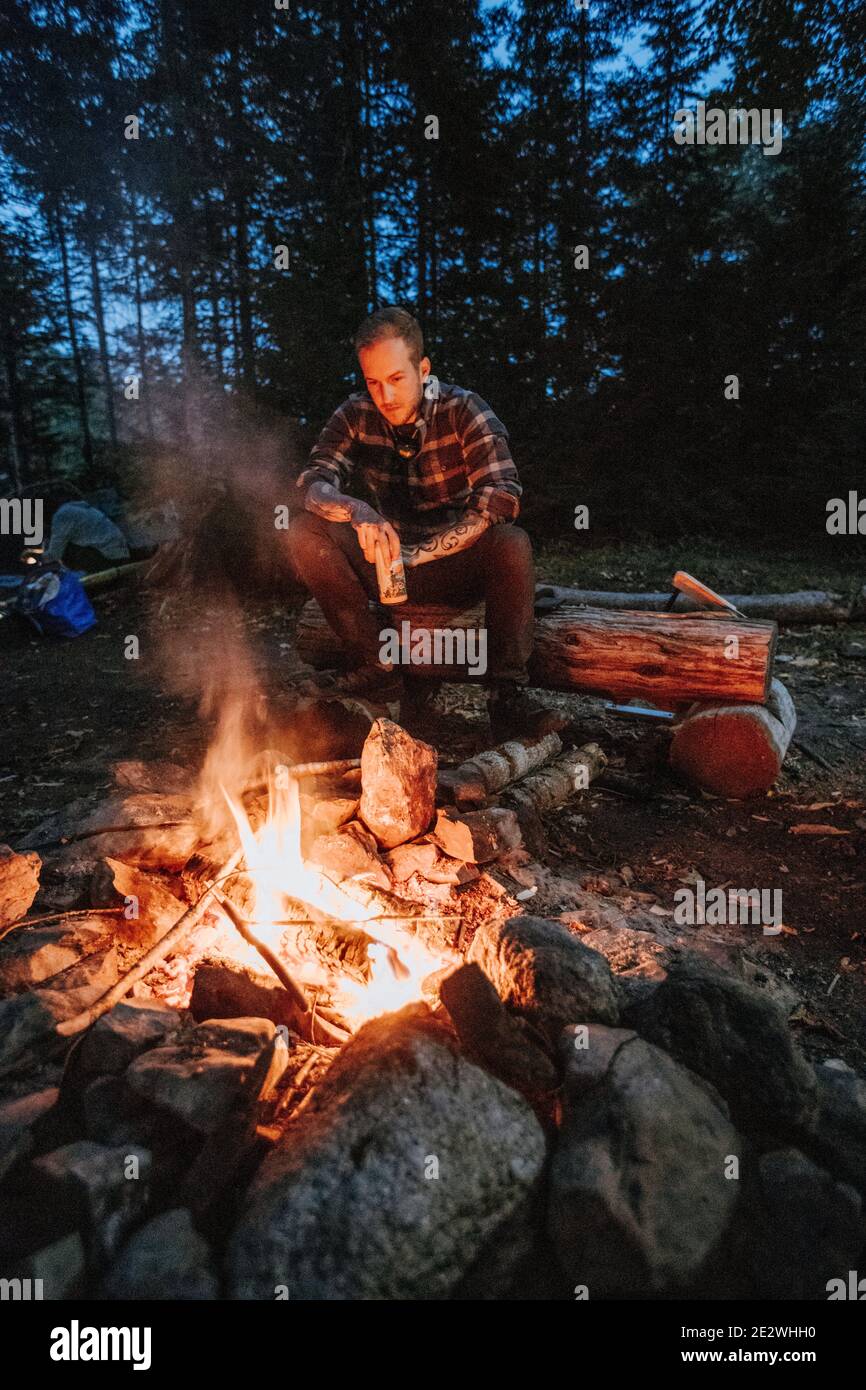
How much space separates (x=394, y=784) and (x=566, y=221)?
1235cm

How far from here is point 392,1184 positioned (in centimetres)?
144

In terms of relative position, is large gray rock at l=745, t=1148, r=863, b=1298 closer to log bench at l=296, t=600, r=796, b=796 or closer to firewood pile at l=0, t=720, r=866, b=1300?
firewood pile at l=0, t=720, r=866, b=1300

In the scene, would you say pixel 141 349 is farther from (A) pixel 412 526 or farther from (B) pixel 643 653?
(B) pixel 643 653

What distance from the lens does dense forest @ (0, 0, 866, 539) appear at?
35.2 ft

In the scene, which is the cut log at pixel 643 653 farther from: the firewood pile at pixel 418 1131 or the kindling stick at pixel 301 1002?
the kindling stick at pixel 301 1002

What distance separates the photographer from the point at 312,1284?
1355 mm

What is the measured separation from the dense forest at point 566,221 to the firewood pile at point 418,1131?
32.0 feet

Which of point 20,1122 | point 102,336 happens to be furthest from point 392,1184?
point 102,336

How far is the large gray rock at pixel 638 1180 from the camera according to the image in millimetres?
1432

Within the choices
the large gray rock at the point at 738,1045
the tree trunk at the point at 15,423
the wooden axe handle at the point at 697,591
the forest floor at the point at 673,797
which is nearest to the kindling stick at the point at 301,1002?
the large gray rock at the point at 738,1045

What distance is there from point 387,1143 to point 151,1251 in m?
0.51

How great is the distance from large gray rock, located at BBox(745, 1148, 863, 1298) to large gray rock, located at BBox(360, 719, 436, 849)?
1.73 metres

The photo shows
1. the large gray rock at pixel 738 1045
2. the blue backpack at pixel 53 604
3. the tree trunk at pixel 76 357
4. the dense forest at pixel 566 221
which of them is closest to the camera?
the large gray rock at pixel 738 1045
